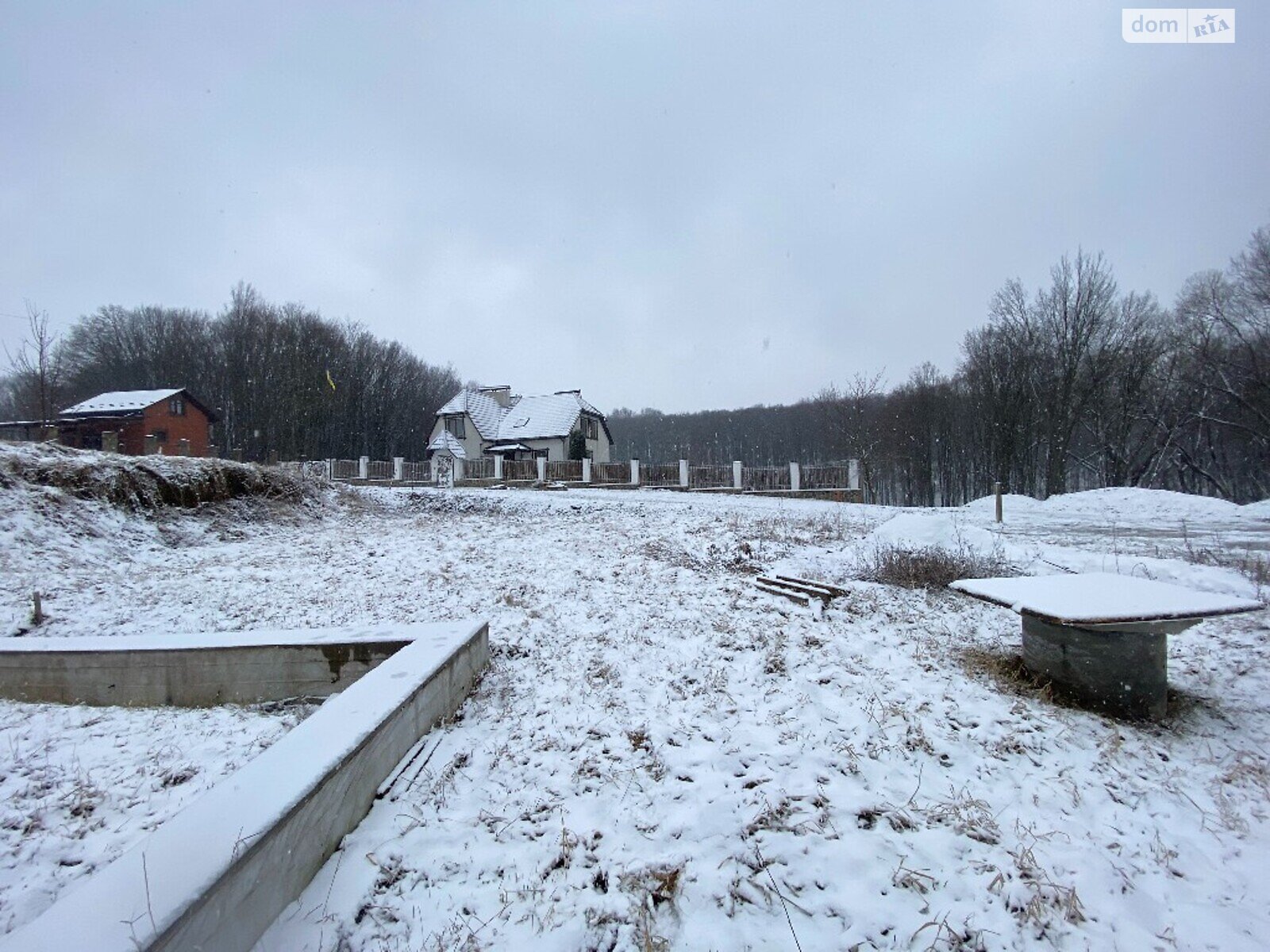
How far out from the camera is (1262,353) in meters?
22.1

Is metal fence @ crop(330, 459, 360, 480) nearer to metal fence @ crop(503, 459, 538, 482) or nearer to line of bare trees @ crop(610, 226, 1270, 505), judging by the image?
metal fence @ crop(503, 459, 538, 482)

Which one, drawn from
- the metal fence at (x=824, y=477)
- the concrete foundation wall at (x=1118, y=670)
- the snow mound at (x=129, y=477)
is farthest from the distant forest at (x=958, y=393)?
the concrete foundation wall at (x=1118, y=670)

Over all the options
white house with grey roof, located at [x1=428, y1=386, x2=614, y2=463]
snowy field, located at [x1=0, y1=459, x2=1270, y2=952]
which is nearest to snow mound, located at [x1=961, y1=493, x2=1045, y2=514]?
A: snowy field, located at [x1=0, y1=459, x2=1270, y2=952]

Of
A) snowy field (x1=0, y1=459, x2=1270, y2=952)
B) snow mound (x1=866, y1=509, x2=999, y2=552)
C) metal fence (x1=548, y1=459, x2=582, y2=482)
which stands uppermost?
metal fence (x1=548, y1=459, x2=582, y2=482)

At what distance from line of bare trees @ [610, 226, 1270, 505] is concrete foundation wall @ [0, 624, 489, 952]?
2674 cm

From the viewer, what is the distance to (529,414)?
39.4 m

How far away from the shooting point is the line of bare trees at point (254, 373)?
44.0 m

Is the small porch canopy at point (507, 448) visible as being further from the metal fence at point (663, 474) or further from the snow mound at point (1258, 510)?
the snow mound at point (1258, 510)

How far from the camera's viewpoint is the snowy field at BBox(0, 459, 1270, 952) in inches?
92.0

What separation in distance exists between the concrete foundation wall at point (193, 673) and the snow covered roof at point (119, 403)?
3646 centimetres

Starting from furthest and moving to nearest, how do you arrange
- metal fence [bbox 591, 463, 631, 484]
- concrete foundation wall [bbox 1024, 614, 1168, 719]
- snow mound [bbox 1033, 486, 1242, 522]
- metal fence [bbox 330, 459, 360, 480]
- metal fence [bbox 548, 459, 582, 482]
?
metal fence [bbox 330, 459, 360, 480], metal fence [bbox 548, 459, 582, 482], metal fence [bbox 591, 463, 631, 484], snow mound [bbox 1033, 486, 1242, 522], concrete foundation wall [bbox 1024, 614, 1168, 719]

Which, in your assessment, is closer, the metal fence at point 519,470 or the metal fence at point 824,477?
the metal fence at point 824,477

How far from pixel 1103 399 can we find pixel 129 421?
5335 centimetres

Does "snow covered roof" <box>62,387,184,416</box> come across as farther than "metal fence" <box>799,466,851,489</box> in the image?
Yes
